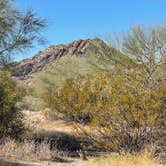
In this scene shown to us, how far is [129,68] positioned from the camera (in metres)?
11.5

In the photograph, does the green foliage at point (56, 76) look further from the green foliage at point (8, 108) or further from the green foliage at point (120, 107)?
the green foliage at point (120, 107)

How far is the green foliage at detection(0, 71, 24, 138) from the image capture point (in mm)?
15086

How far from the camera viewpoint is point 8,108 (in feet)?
49.9

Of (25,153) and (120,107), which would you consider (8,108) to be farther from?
(120,107)

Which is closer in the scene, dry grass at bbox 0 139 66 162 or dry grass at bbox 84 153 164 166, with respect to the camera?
dry grass at bbox 84 153 164 166

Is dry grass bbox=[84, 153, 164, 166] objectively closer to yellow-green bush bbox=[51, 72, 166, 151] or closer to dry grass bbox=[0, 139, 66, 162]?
yellow-green bush bbox=[51, 72, 166, 151]

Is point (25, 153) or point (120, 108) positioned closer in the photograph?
point (120, 108)

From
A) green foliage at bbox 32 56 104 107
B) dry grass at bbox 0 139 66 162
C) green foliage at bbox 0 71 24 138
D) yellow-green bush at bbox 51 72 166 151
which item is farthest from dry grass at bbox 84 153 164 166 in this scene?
green foliage at bbox 32 56 104 107

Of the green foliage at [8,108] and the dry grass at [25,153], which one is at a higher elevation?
the green foliage at [8,108]

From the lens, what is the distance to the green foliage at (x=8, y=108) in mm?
15086

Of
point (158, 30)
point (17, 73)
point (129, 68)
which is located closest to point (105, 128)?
point (129, 68)

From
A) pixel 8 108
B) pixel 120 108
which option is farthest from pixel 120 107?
pixel 8 108

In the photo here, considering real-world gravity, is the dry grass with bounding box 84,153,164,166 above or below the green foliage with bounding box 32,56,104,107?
below

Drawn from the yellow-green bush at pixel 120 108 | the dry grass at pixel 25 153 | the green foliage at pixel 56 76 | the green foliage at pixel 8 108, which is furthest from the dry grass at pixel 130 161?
the green foliage at pixel 56 76
